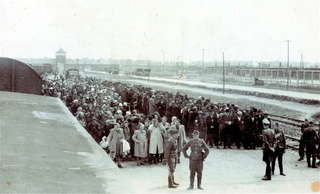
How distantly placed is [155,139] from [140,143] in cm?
45

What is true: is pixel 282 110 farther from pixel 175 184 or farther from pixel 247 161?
pixel 175 184

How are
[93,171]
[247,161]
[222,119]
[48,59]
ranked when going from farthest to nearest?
[48,59], [222,119], [247,161], [93,171]

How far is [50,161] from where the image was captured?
5.27 m

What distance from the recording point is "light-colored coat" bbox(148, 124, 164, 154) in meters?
9.93

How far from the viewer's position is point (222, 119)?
41.5 ft

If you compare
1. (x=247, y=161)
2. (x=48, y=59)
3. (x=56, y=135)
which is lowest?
(x=247, y=161)

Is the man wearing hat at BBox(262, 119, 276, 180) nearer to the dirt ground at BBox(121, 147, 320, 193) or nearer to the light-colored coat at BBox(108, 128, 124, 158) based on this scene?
the dirt ground at BBox(121, 147, 320, 193)

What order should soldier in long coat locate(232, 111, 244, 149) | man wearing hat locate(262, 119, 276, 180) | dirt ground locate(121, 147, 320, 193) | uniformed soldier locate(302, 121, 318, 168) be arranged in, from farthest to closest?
soldier in long coat locate(232, 111, 244, 149) < uniformed soldier locate(302, 121, 318, 168) < man wearing hat locate(262, 119, 276, 180) < dirt ground locate(121, 147, 320, 193)

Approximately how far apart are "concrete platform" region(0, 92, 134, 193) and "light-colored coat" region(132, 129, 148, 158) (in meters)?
2.32

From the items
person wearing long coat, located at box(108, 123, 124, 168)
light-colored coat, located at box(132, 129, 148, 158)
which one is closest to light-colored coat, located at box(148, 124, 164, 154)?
light-colored coat, located at box(132, 129, 148, 158)

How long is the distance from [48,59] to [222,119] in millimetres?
113860

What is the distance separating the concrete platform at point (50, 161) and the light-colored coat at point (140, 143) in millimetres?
2315

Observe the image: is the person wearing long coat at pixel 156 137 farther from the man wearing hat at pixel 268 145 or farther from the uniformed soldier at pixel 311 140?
the uniformed soldier at pixel 311 140

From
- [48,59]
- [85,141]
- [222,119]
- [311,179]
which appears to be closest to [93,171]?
[85,141]
